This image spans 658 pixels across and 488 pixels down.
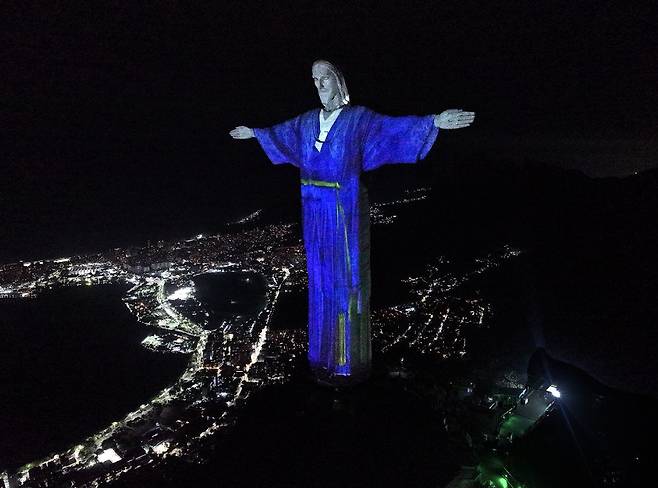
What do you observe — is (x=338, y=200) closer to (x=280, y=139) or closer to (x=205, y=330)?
(x=280, y=139)

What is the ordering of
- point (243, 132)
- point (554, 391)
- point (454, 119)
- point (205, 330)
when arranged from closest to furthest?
point (454, 119) < point (554, 391) < point (243, 132) < point (205, 330)

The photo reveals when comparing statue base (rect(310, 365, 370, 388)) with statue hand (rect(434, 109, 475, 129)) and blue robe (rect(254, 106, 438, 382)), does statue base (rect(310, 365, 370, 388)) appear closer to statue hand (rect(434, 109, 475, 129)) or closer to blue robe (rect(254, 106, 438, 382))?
blue robe (rect(254, 106, 438, 382))

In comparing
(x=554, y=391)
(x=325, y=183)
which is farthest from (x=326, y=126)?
(x=554, y=391)

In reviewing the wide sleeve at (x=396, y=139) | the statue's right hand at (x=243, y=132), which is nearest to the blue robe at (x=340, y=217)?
the wide sleeve at (x=396, y=139)

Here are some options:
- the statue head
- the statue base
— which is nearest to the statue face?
the statue head

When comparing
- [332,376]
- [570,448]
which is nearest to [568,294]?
[570,448]

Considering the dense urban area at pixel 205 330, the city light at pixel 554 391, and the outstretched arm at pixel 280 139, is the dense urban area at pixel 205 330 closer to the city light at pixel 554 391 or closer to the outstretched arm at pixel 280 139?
the city light at pixel 554 391
